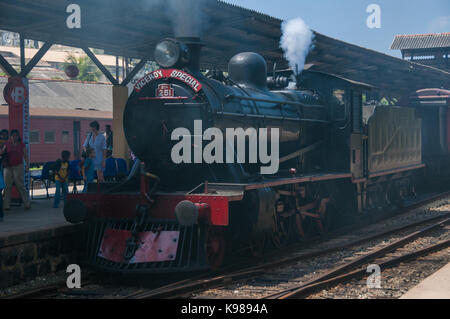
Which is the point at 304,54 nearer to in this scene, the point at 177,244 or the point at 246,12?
the point at 246,12

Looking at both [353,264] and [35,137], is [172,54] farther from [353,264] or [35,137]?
[35,137]

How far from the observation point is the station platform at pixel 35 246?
746cm

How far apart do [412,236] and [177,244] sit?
5071mm

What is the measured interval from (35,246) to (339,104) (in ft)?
21.4

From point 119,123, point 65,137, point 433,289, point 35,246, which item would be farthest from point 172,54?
point 65,137

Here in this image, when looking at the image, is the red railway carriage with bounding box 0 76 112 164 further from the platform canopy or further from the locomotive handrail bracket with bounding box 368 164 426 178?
the locomotive handrail bracket with bounding box 368 164 426 178

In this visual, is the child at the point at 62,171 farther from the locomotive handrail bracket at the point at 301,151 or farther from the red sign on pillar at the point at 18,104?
the locomotive handrail bracket at the point at 301,151

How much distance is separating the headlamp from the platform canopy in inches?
54.8

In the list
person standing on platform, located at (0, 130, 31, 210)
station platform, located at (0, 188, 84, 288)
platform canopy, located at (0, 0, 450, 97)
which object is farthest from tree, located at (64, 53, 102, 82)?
station platform, located at (0, 188, 84, 288)

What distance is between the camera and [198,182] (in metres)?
8.25

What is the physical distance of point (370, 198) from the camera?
1320cm

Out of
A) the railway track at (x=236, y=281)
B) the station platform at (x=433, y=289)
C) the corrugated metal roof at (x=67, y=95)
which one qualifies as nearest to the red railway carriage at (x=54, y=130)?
the corrugated metal roof at (x=67, y=95)

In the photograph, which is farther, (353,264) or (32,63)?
(32,63)
